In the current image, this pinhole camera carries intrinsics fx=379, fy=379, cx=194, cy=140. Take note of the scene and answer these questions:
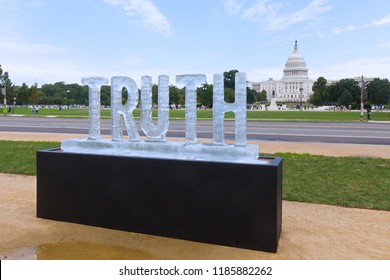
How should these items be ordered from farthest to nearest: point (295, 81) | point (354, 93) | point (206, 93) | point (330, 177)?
point (295, 81) → point (354, 93) → point (206, 93) → point (330, 177)

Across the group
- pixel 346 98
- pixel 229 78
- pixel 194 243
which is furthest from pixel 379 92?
pixel 194 243

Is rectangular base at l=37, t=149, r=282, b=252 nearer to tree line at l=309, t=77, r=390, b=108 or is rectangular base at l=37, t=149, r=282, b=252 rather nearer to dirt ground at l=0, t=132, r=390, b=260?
dirt ground at l=0, t=132, r=390, b=260

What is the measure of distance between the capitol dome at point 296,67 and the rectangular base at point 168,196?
16416 centimetres

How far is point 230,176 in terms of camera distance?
5.77 m

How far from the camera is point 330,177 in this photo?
10547 millimetres

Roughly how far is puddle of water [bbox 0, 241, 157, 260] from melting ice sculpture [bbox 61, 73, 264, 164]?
5.49 feet

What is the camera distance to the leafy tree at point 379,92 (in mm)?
113062

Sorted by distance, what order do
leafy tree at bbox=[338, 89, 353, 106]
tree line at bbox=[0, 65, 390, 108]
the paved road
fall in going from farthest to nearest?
1. leafy tree at bbox=[338, 89, 353, 106]
2. tree line at bbox=[0, 65, 390, 108]
3. the paved road

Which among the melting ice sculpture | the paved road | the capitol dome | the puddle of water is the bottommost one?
the puddle of water

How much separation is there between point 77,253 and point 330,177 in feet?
24.6

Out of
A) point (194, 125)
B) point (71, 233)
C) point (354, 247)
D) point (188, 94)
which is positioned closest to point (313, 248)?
point (354, 247)

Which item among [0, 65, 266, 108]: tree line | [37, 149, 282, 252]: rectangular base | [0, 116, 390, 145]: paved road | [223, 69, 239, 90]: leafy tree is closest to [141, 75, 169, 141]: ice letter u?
[37, 149, 282, 252]: rectangular base

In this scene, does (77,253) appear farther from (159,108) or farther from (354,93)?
(354,93)

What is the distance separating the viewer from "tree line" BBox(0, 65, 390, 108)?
8888 centimetres
